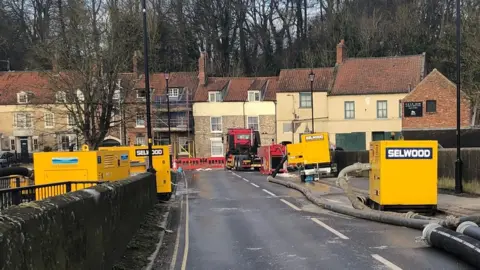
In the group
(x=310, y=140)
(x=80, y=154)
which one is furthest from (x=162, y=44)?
(x=80, y=154)

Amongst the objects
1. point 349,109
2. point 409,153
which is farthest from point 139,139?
point 409,153

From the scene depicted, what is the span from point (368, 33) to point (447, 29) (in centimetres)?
1540

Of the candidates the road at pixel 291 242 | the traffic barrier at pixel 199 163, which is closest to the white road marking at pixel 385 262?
the road at pixel 291 242

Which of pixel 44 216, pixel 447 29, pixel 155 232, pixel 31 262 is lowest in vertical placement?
pixel 155 232

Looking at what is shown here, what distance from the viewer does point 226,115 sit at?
2532 inches

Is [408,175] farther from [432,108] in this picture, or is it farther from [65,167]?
[432,108]

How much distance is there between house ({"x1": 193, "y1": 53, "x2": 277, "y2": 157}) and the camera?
6388 cm

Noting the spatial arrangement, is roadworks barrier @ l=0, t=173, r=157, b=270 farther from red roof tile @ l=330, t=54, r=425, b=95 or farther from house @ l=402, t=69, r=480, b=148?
red roof tile @ l=330, t=54, r=425, b=95

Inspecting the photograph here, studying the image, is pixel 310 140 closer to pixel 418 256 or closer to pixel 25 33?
pixel 418 256

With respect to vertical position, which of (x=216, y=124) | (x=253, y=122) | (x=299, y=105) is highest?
(x=299, y=105)

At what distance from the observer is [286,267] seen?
903cm

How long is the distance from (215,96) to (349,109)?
660 inches

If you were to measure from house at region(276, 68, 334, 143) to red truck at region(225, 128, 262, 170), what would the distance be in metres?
10.7

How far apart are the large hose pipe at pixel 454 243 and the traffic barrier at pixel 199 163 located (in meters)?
43.8
